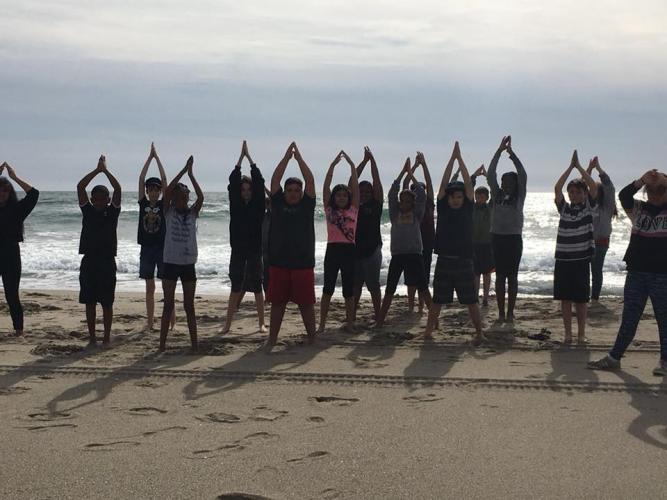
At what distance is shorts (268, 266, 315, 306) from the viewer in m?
7.54

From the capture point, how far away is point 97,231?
7.68 meters

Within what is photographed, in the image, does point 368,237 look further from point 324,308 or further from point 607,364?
point 607,364

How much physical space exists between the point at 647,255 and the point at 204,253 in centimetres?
1680

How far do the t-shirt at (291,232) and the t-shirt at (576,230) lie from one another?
255 cm

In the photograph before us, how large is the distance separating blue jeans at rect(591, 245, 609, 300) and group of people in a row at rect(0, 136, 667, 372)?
6.98 ft

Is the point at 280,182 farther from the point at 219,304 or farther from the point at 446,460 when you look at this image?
the point at 219,304

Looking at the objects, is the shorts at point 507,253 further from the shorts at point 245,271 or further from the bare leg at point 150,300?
the bare leg at point 150,300

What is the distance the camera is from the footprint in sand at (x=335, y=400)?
5672 mm

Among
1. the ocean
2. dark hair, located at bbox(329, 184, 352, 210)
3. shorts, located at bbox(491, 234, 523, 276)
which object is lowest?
the ocean

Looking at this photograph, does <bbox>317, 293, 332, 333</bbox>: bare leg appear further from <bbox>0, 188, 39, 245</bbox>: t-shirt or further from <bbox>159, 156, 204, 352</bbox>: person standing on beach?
<bbox>0, 188, 39, 245</bbox>: t-shirt

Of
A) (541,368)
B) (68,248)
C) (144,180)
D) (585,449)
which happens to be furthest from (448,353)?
(68,248)

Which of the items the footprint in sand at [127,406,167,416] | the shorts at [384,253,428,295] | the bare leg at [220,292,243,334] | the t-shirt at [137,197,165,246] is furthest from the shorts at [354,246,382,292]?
the footprint in sand at [127,406,167,416]

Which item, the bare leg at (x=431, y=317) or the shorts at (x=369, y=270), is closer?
the bare leg at (x=431, y=317)

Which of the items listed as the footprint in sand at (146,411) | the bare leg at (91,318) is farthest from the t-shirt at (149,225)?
the footprint in sand at (146,411)
